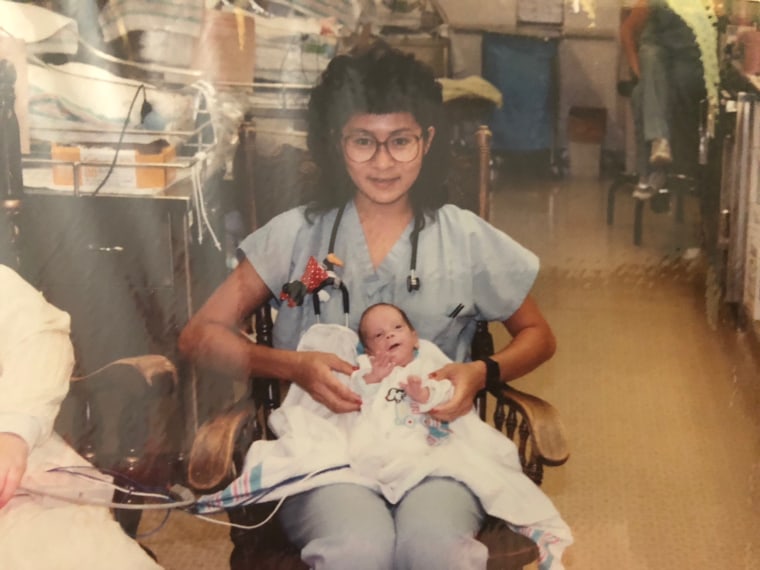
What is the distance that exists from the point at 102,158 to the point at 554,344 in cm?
83

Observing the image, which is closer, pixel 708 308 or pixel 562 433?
pixel 562 433

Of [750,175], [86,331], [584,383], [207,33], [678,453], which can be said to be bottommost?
[678,453]

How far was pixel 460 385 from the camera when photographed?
1.64 meters

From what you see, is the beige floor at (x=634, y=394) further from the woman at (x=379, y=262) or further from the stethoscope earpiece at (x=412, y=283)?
the stethoscope earpiece at (x=412, y=283)

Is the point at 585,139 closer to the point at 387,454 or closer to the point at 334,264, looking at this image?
the point at 334,264

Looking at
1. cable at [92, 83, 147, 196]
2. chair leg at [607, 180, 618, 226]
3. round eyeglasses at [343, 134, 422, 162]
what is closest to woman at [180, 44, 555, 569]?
round eyeglasses at [343, 134, 422, 162]

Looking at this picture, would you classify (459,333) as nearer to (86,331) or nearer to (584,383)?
(584,383)

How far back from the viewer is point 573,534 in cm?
171

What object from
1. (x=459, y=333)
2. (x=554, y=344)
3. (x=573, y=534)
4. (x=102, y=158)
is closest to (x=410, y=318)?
(x=459, y=333)

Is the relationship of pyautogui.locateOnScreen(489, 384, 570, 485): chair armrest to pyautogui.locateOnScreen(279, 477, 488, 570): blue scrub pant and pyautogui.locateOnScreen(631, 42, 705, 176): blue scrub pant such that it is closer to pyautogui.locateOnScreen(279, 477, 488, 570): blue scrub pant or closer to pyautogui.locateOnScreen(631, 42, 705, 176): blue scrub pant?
pyautogui.locateOnScreen(279, 477, 488, 570): blue scrub pant

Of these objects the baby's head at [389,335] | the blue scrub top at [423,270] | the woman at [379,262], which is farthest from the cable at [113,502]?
the baby's head at [389,335]

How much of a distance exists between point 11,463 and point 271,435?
1.38ft

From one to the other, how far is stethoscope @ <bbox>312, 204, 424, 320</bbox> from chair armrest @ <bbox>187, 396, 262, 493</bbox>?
0.21m

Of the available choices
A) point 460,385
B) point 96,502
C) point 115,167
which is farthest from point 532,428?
point 115,167
